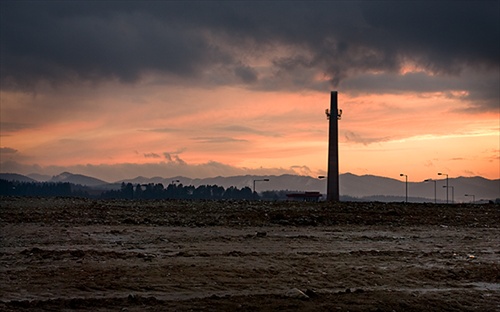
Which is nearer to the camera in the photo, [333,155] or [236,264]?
[236,264]

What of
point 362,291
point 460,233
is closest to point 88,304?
point 362,291

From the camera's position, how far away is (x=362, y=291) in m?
19.0

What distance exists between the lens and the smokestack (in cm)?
8388

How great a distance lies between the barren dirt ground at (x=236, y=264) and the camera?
57.1 ft

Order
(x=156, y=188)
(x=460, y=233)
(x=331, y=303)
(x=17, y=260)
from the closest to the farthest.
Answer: (x=331, y=303) < (x=17, y=260) < (x=460, y=233) < (x=156, y=188)

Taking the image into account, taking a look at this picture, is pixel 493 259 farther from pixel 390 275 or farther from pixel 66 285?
pixel 66 285

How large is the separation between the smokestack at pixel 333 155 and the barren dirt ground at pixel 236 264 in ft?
157

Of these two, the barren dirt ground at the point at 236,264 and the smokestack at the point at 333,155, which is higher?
the smokestack at the point at 333,155

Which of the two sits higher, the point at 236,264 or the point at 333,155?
the point at 333,155

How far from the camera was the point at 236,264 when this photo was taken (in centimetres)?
2203

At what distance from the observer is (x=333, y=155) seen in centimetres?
8362

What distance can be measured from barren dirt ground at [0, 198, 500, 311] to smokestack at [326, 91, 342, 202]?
157 feet

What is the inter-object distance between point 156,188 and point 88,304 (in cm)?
13932

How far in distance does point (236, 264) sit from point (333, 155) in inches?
2466
